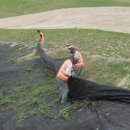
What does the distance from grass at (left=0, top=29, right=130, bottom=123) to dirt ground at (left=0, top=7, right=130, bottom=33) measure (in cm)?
425

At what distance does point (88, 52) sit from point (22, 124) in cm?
744

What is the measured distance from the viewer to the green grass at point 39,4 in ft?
119

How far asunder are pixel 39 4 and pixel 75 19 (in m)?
8.62

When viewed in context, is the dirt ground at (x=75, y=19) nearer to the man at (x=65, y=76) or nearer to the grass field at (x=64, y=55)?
the grass field at (x=64, y=55)

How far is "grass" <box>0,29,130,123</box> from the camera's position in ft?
41.1

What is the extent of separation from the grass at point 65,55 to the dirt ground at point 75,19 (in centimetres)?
425

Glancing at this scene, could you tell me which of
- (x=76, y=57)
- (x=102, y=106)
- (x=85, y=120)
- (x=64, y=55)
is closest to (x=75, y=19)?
(x=64, y=55)

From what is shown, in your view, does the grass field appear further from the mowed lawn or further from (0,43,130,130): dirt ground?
(0,43,130,130): dirt ground

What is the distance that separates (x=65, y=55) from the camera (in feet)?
61.9

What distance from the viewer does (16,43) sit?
2411cm

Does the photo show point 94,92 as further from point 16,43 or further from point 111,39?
point 16,43

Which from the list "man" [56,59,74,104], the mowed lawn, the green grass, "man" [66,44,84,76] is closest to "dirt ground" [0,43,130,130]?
"man" [56,59,74,104]

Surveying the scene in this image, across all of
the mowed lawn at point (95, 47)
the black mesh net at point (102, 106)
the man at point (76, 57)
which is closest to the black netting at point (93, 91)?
the black mesh net at point (102, 106)

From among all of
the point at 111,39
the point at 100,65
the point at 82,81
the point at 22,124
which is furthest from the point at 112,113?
the point at 111,39
